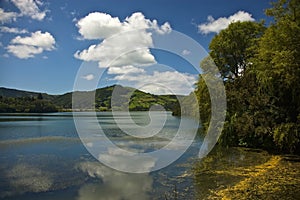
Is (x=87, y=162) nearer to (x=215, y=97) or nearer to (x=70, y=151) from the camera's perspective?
(x=70, y=151)

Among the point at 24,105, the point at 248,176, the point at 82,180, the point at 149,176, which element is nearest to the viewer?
the point at 82,180

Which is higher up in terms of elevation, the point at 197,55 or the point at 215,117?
the point at 197,55

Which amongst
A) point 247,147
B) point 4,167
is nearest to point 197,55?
point 247,147

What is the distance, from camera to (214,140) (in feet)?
75.1

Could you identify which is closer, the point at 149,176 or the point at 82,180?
the point at 82,180

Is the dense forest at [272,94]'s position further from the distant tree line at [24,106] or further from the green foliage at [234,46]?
the distant tree line at [24,106]

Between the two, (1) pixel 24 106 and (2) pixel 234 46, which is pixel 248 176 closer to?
(2) pixel 234 46

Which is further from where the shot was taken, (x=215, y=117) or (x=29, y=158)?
(x=215, y=117)

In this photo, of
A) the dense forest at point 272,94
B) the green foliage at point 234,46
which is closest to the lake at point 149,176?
the dense forest at point 272,94

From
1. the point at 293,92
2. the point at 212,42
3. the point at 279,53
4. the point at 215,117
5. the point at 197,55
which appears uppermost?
the point at 212,42

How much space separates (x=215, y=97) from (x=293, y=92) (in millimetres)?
7567

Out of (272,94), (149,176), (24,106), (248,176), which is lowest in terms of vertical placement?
(149,176)

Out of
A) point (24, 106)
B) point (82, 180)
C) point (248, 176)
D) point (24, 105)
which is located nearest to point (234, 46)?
point (248, 176)

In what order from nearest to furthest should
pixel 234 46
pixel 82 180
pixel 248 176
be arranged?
pixel 82 180 < pixel 248 176 < pixel 234 46
